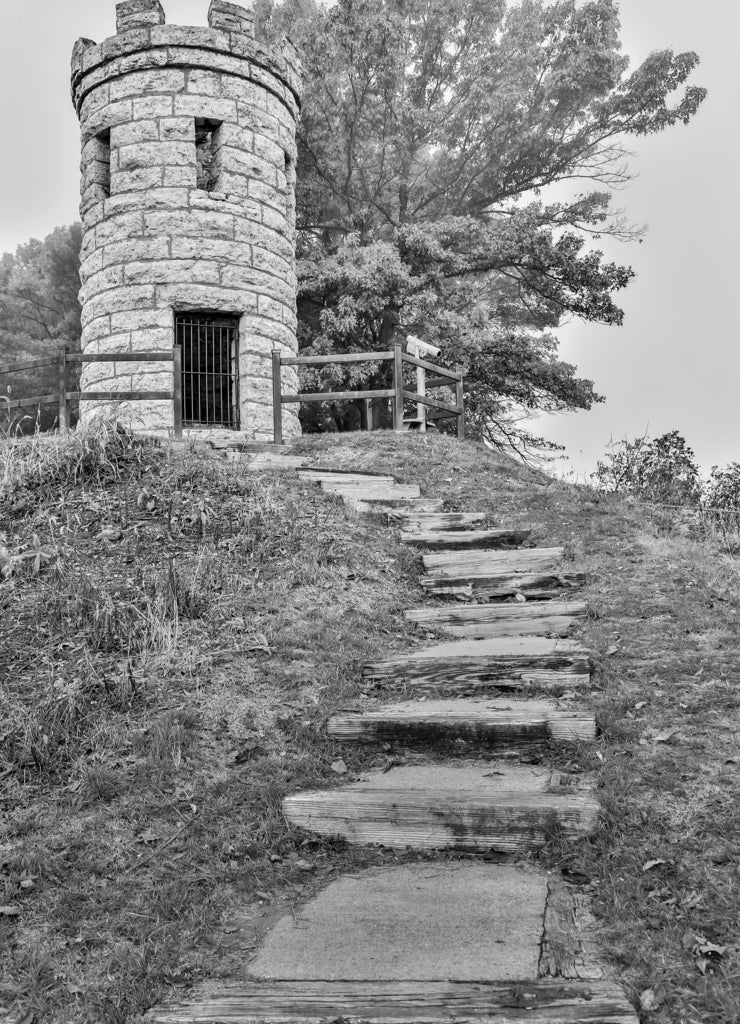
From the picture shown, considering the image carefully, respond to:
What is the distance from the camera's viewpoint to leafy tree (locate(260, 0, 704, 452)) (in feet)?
56.0

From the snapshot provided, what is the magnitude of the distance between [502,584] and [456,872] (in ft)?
11.5

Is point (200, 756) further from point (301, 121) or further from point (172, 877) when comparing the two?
point (301, 121)

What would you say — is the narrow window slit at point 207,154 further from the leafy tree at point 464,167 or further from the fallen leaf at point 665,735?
the fallen leaf at point 665,735

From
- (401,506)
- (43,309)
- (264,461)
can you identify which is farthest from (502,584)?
(43,309)

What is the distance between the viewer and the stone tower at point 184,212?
13.2 m

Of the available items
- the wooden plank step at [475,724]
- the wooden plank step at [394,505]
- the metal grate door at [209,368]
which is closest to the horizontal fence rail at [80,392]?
the wooden plank step at [394,505]

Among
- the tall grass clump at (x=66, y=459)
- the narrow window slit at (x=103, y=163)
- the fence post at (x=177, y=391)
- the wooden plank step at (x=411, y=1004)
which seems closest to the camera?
the wooden plank step at (x=411, y=1004)

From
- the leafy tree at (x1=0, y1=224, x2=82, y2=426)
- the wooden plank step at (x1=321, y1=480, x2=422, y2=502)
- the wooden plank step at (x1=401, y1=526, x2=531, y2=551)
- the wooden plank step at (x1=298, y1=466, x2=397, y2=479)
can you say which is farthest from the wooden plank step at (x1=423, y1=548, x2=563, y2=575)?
the leafy tree at (x1=0, y1=224, x2=82, y2=426)

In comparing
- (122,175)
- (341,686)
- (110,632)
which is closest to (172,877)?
(341,686)

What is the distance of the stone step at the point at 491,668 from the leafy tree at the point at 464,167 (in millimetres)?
12116

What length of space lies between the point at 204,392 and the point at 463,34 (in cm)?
1183

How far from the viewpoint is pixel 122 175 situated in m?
13.4

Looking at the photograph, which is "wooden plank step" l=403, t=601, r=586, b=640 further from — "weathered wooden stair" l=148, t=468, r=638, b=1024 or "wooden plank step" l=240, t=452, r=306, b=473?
"wooden plank step" l=240, t=452, r=306, b=473

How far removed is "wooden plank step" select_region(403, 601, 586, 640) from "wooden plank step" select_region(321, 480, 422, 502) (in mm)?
2724
